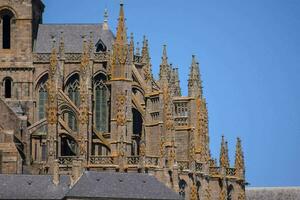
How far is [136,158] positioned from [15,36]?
2177cm

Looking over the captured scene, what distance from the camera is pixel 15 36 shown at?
11812cm

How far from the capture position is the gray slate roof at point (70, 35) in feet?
391

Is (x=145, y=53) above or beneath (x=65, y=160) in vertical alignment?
above

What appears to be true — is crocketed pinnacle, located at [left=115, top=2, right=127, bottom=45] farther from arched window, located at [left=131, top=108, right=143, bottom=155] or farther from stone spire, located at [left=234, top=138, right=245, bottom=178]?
stone spire, located at [left=234, top=138, right=245, bottom=178]

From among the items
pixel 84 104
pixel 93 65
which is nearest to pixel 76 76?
pixel 93 65

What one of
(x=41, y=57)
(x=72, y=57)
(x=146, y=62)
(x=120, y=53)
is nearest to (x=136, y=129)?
(x=146, y=62)

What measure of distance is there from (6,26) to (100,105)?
13.3 metres

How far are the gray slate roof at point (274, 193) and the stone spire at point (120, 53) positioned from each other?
105ft

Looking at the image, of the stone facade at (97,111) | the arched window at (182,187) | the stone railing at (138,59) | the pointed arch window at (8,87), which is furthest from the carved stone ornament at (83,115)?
the stone railing at (138,59)

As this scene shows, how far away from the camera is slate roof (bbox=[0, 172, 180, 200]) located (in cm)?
9500

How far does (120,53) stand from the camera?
110 metres

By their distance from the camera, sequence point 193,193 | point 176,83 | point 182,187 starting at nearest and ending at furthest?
point 193,193, point 182,187, point 176,83

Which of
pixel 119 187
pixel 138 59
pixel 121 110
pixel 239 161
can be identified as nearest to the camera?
pixel 119 187

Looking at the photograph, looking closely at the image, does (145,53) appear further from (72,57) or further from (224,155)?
(224,155)
